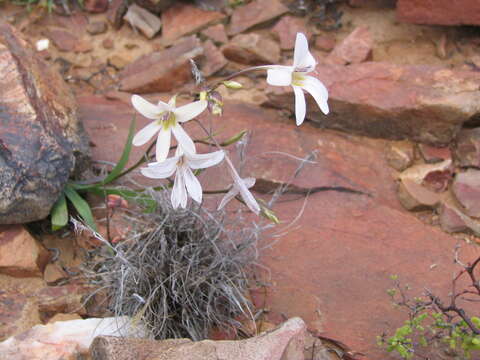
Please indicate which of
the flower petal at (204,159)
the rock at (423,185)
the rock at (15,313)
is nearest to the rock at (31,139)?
A: the rock at (15,313)

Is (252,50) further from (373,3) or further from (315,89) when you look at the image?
(315,89)

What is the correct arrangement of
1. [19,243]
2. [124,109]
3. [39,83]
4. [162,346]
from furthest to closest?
1. [124,109]
2. [39,83]
3. [19,243]
4. [162,346]

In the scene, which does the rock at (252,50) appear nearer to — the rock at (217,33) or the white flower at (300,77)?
the rock at (217,33)

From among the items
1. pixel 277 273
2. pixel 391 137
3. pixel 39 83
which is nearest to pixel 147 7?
pixel 39 83

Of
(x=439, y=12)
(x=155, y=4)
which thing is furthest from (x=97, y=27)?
(x=439, y=12)

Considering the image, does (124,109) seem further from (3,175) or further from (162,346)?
(162,346)

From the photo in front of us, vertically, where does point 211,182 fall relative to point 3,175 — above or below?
below

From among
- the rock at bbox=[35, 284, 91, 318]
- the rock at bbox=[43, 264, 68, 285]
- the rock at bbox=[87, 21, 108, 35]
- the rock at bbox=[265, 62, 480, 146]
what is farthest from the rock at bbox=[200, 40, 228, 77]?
the rock at bbox=[35, 284, 91, 318]
